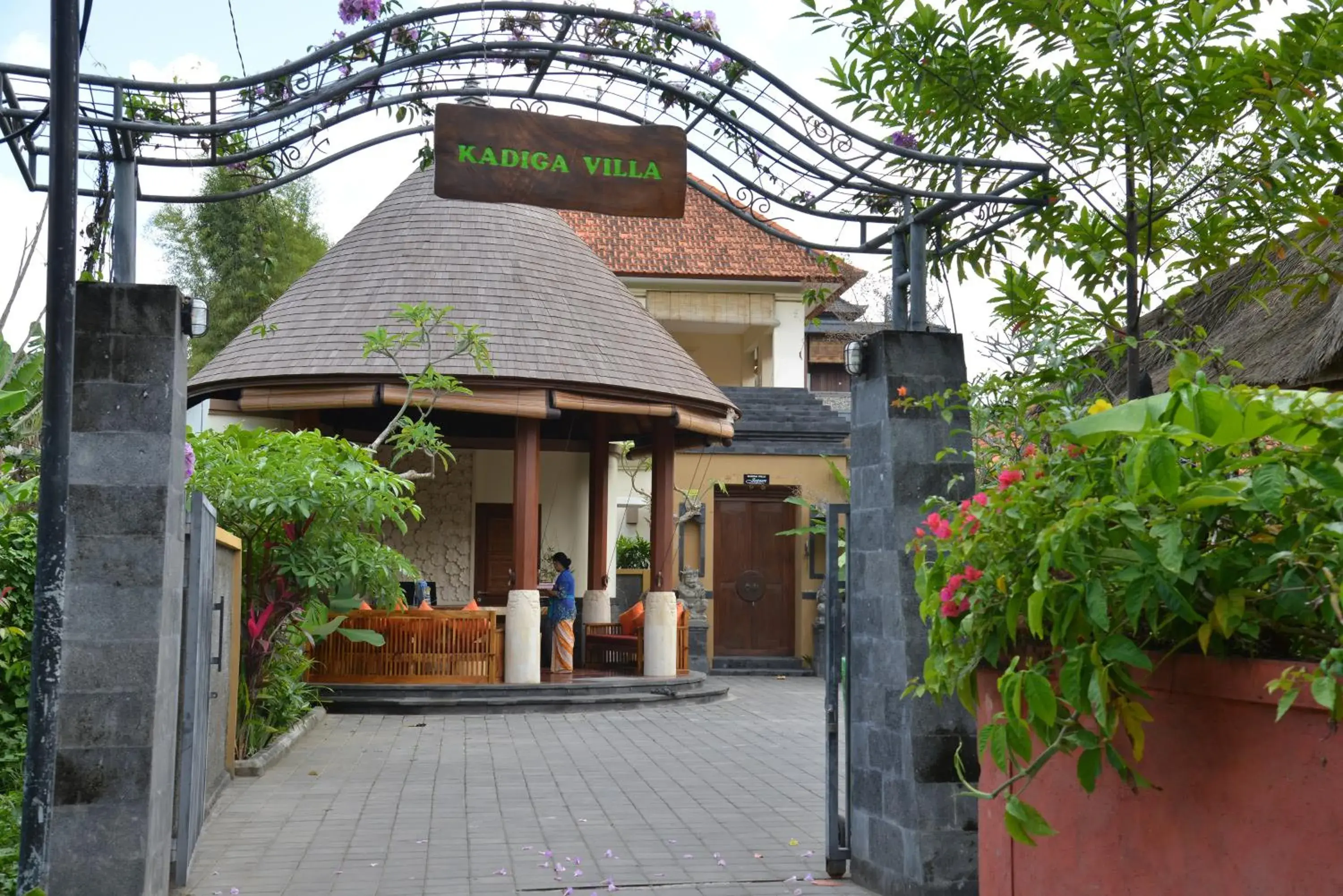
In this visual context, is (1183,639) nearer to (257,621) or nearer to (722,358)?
(257,621)

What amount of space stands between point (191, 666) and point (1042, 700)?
13.9 feet

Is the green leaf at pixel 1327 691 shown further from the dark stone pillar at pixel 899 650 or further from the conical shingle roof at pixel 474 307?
the conical shingle roof at pixel 474 307

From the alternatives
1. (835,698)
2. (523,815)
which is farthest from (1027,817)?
(523,815)

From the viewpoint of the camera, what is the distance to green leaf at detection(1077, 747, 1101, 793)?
342cm

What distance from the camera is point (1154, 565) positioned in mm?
3320

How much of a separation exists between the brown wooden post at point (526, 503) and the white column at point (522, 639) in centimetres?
15

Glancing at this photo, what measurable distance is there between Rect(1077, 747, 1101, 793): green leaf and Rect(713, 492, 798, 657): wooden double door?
18267mm

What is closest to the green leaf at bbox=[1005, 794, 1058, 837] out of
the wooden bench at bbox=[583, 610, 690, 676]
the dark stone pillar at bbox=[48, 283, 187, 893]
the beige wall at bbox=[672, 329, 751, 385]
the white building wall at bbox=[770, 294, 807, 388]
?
the dark stone pillar at bbox=[48, 283, 187, 893]

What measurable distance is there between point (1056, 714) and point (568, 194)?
357cm

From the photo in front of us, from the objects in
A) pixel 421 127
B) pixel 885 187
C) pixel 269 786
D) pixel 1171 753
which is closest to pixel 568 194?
pixel 421 127

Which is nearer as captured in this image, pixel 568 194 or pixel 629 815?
pixel 568 194

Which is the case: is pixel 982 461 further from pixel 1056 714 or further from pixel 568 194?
pixel 1056 714

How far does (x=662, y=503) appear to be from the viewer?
17.5 metres

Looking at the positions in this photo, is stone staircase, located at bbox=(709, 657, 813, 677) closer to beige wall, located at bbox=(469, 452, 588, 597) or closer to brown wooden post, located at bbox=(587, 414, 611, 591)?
beige wall, located at bbox=(469, 452, 588, 597)
